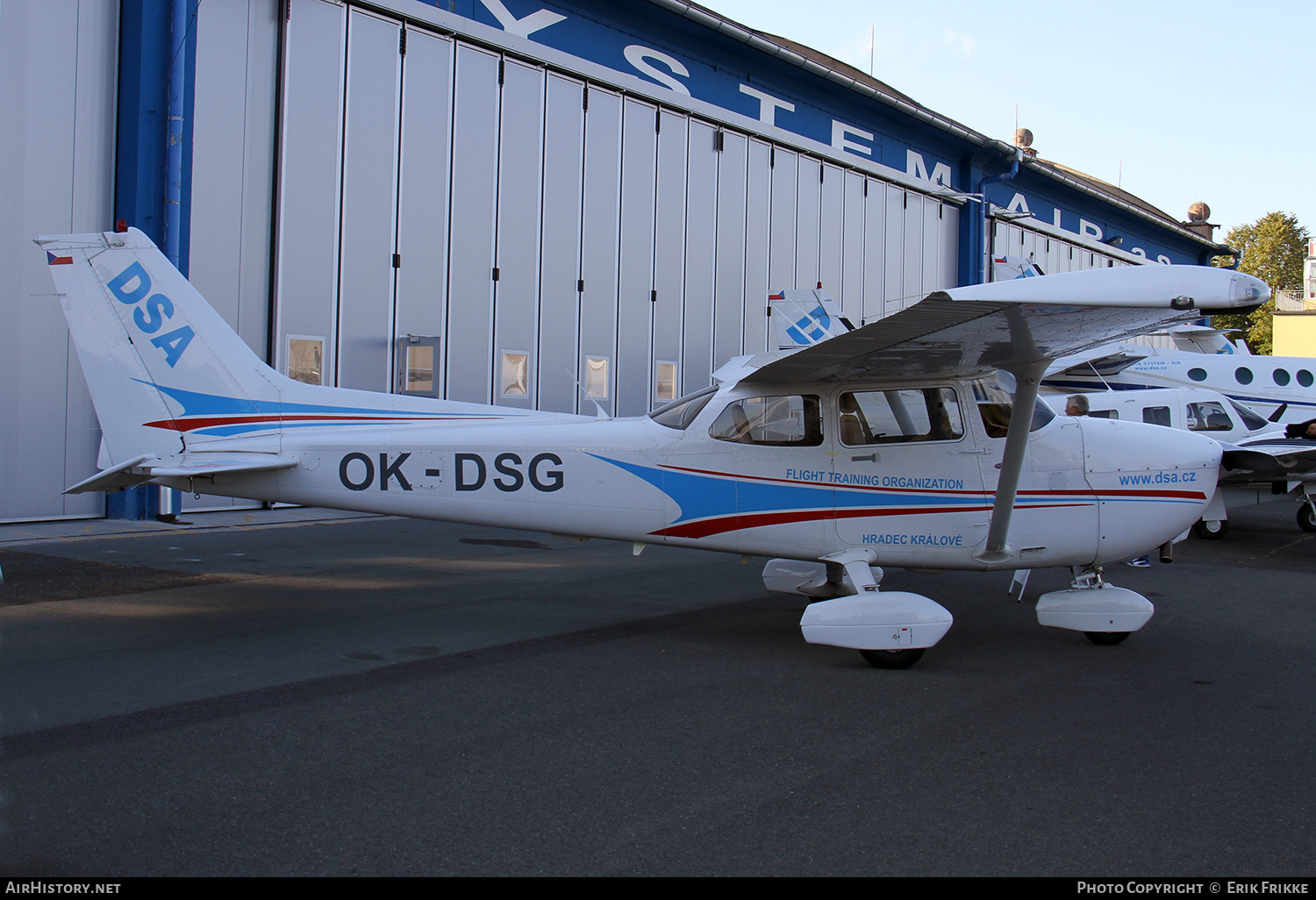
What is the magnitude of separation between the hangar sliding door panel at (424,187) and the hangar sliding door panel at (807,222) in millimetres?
9548

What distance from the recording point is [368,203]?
1485 centimetres

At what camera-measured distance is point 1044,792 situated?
4.02 meters

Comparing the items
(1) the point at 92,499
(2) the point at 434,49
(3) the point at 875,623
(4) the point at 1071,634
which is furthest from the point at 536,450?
(2) the point at 434,49

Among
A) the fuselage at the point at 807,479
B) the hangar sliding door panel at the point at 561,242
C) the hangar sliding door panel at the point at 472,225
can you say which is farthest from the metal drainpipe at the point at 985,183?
the fuselage at the point at 807,479

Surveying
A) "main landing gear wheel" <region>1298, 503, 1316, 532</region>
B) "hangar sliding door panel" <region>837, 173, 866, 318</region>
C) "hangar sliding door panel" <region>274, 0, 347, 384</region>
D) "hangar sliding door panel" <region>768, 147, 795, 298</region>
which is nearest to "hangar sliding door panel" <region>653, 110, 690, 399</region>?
"hangar sliding door panel" <region>768, 147, 795, 298</region>

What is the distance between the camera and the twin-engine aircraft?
6.63 meters

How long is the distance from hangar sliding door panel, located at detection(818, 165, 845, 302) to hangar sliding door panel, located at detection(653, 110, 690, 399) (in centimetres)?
490

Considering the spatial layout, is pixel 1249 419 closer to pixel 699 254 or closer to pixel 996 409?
pixel 996 409

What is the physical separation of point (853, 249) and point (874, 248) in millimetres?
1048

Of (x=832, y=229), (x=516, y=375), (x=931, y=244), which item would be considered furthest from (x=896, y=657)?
(x=931, y=244)

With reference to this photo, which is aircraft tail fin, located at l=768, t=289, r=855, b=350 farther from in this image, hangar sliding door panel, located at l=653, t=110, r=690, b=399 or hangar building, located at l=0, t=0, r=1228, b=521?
hangar sliding door panel, located at l=653, t=110, r=690, b=399
